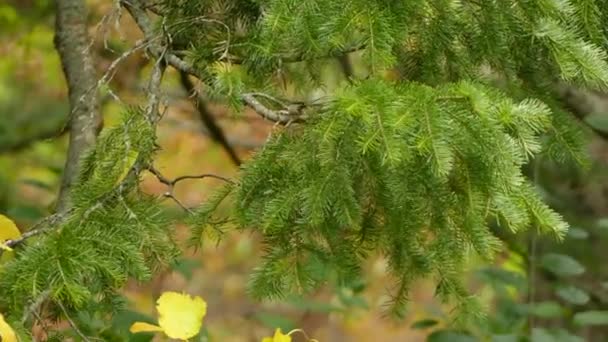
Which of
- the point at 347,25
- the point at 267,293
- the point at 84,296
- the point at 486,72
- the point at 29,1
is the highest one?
the point at 29,1

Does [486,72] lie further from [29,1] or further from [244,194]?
[29,1]

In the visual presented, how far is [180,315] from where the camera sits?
210 cm

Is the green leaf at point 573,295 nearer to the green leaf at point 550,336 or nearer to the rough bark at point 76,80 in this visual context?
the green leaf at point 550,336

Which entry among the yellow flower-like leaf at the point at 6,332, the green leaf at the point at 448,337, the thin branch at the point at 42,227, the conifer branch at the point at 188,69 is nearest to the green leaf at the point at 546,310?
the green leaf at the point at 448,337

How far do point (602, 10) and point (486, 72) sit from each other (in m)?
A: 0.27

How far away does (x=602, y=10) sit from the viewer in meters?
2.34

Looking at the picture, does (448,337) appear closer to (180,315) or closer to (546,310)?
(546,310)

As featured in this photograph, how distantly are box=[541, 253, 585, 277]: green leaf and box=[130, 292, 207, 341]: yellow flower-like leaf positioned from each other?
1824 millimetres

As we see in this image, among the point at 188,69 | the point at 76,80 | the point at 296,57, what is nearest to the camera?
the point at 296,57

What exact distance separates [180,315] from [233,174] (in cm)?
56

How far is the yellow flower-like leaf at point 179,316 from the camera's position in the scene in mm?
2068

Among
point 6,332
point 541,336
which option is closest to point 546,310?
point 541,336

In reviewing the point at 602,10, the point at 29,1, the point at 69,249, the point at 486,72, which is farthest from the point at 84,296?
the point at 29,1

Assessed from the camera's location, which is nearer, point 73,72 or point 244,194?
point 244,194
